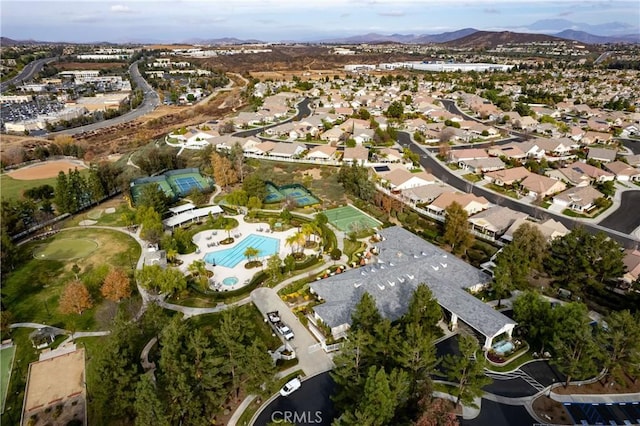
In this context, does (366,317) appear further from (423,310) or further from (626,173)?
(626,173)

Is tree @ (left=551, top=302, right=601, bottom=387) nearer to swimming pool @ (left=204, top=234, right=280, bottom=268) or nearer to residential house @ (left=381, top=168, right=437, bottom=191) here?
swimming pool @ (left=204, top=234, right=280, bottom=268)

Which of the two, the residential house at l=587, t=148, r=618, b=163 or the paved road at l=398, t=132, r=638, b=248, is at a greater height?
the residential house at l=587, t=148, r=618, b=163

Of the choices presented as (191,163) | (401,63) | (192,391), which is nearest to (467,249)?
(192,391)

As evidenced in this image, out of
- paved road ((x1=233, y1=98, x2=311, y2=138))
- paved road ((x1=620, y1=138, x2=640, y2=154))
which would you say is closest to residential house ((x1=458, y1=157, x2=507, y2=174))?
paved road ((x1=620, y1=138, x2=640, y2=154))

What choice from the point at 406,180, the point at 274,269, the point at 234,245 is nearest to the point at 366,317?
the point at 274,269

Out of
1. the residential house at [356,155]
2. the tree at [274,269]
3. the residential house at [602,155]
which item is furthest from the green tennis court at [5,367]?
the residential house at [602,155]

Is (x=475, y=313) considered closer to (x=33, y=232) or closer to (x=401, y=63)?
(x=33, y=232)
